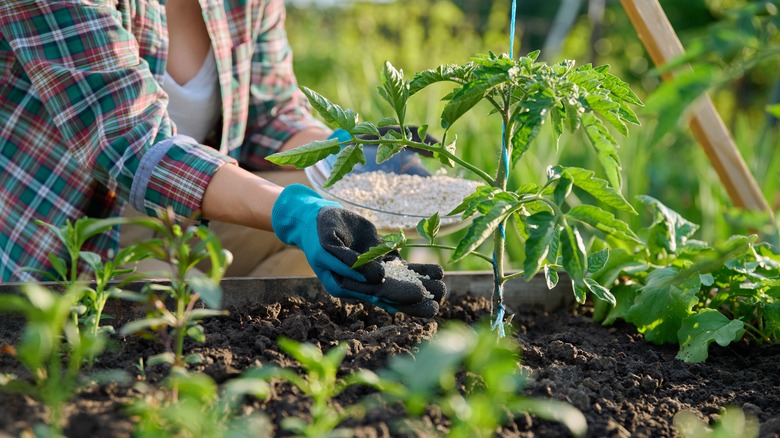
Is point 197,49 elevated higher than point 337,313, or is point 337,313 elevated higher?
point 197,49

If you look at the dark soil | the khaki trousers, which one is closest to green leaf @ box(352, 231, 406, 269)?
the dark soil

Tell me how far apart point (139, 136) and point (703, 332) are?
3.82ft

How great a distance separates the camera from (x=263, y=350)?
3.82 feet

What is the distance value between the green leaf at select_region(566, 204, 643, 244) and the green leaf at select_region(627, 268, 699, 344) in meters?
0.36

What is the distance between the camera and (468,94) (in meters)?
1.13

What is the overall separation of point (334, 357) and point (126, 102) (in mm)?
984

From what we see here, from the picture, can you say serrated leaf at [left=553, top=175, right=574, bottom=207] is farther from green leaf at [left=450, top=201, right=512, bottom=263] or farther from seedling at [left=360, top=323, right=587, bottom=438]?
seedling at [left=360, top=323, right=587, bottom=438]

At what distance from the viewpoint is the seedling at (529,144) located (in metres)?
1.04

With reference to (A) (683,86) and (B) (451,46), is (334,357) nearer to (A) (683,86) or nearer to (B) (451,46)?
(A) (683,86)

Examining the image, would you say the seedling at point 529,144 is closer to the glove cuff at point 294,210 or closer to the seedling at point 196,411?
the glove cuff at point 294,210

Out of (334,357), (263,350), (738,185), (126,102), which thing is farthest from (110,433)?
(738,185)

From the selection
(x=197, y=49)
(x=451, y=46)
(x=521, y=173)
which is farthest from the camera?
(x=451, y=46)

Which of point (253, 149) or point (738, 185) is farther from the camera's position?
point (253, 149)

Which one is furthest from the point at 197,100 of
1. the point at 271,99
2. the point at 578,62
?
the point at 578,62
